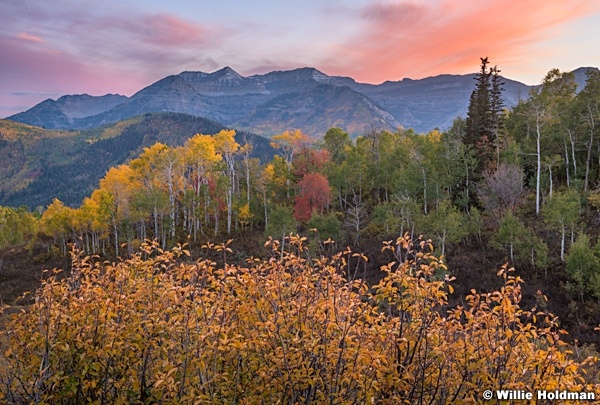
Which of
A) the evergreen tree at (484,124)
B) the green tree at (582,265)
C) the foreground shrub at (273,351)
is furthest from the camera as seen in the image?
the evergreen tree at (484,124)

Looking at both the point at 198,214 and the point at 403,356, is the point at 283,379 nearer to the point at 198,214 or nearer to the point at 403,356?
the point at 403,356

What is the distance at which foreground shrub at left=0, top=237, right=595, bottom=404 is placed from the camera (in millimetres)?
4566

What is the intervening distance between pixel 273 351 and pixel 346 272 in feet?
113

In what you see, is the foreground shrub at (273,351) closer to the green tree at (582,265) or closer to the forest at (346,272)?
the forest at (346,272)

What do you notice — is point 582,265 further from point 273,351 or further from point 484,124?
point 273,351

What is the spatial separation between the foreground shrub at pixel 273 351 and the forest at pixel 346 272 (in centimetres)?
4

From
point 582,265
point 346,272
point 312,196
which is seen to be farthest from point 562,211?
point 312,196

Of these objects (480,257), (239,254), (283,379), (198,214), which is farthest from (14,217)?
(283,379)

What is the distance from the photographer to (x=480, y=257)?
38.0m

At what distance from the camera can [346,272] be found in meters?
38.4

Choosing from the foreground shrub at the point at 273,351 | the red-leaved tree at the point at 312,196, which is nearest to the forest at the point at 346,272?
the foreground shrub at the point at 273,351

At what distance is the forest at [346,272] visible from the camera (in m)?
4.75

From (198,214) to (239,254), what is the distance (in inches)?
553

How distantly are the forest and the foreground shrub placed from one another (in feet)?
0.13
